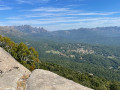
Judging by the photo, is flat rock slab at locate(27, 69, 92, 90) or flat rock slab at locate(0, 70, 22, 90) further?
flat rock slab at locate(27, 69, 92, 90)

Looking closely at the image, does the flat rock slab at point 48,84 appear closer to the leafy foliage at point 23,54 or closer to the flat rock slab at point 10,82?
the flat rock slab at point 10,82

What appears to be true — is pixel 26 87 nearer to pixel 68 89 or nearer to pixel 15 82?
pixel 15 82

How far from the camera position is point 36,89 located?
11.1 m

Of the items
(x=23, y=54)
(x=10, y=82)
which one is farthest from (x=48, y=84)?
(x=23, y=54)

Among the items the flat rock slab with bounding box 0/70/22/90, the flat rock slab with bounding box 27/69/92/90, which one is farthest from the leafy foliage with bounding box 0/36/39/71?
the flat rock slab with bounding box 27/69/92/90

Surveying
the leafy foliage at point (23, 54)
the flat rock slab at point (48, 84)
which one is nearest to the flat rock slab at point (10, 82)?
the flat rock slab at point (48, 84)

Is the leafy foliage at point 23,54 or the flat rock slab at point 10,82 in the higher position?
the flat rock slab at point 10,82

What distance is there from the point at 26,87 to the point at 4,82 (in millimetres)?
2380

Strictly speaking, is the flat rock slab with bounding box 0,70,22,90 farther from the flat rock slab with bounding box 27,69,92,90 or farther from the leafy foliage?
the leafy foliage

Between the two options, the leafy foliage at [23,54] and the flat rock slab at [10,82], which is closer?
the flat rock slab at [10,82]

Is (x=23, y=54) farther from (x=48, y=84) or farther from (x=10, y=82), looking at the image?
(x=48, y=84)

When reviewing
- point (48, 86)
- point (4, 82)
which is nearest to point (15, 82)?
point (4, 82)

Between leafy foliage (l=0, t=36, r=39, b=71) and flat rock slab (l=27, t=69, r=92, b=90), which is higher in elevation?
flat rock slab (l=27, t=69, r=92, b=90)

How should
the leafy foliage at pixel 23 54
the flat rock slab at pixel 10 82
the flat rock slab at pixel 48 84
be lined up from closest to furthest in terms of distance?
1. the flat rock slab at pixel 10 82
2. the flat rock slab at pixel 48 84
3. the leafy foliage at pixel 23 54
